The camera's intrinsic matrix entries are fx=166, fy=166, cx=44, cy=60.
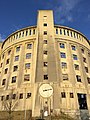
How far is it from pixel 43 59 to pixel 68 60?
237 inches

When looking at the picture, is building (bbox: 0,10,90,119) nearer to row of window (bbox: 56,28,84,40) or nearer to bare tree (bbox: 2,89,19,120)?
row of window (bbox: 56,28,84,40)

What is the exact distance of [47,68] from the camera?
31.8 m

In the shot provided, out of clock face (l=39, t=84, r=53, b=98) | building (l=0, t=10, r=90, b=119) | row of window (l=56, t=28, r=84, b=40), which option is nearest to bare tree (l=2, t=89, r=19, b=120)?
building (l=0, t=10, r=90, b=119)

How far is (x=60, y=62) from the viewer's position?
3459cm

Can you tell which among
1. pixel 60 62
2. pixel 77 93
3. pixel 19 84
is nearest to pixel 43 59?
pixel 60 62

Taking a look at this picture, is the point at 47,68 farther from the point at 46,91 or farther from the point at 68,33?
the point at 46,91

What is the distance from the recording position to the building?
1167 inches

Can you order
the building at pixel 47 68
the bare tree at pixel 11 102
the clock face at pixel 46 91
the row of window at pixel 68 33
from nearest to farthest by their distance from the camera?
the clock face at pixel 46 91, the building at pixel 47 68, the bare tree at pixel 11 102, the row of window at pixel 68 33

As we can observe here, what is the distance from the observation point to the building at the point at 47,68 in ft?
97.2

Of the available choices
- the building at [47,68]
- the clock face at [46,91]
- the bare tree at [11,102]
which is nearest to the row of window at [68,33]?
the building at [47,68]

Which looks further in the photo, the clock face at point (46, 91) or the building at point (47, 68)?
the building at point (47, 68)

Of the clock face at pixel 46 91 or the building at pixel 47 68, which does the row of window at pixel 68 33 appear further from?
the clock face at pixel 46 91

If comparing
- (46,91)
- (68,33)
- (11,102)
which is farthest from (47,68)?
(46,91)

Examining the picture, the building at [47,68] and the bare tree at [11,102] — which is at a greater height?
the building at [47,68]
